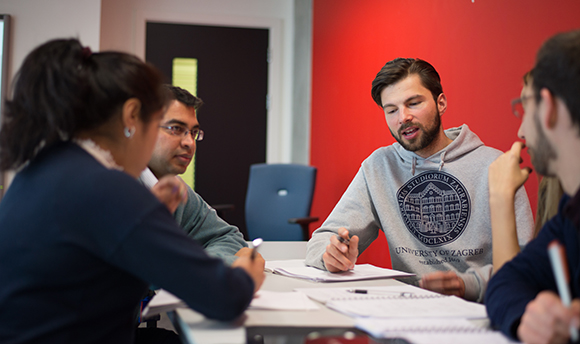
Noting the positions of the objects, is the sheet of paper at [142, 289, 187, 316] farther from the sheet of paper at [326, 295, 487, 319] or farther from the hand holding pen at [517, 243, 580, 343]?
the hand holding pen at [517, 243, 580, 343]

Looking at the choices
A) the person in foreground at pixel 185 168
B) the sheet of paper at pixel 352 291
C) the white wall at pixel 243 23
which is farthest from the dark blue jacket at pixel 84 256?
the white wall at pixel 243 23

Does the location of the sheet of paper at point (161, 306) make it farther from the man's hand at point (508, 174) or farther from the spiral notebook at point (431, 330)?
the man's hand at point (508, 174)

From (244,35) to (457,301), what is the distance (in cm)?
400

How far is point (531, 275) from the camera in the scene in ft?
3.00

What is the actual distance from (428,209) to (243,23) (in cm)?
351

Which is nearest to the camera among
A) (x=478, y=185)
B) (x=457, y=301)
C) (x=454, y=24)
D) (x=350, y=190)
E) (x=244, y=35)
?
(x=457, y=301)

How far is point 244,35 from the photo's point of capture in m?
4.59

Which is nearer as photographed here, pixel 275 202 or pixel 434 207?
pixel 434 207

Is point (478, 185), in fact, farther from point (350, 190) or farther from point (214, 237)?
point (214, 237)

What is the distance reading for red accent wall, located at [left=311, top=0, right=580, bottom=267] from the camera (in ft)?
→ 5.57

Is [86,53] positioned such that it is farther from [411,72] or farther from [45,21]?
[45,21]

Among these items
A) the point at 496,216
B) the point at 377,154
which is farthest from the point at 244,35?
the point at 496,216

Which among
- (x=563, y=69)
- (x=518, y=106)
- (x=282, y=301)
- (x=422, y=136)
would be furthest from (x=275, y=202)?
(x=563, y=69)

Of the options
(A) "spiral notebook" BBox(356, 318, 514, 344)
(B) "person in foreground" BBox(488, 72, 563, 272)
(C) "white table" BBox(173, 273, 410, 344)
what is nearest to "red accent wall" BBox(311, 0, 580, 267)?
(B) "person in foreground" BBox(488, 72, 563, 272)
